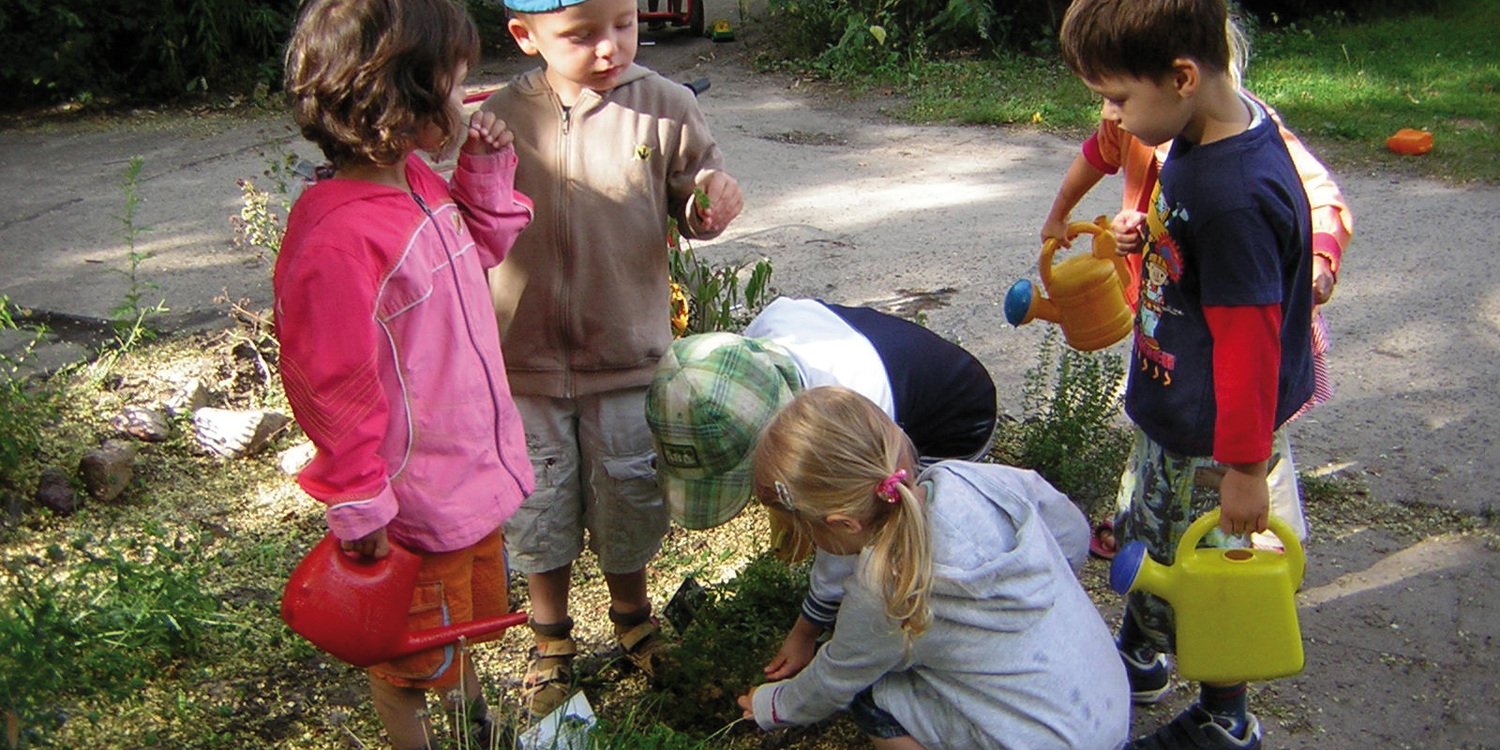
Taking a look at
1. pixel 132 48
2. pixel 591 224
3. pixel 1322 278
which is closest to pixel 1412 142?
pixel 1322 278

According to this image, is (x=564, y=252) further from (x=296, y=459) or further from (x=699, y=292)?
(x=296, y=459)

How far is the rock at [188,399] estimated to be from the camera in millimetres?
3473

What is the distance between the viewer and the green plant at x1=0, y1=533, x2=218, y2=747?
6.79ft

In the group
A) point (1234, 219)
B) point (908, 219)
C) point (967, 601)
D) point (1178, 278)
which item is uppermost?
point (1234, 219)

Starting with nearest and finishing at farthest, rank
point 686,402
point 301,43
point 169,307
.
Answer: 1. point 301,43
2. point 686,402
3. point 169,307

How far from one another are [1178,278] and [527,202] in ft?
3.68

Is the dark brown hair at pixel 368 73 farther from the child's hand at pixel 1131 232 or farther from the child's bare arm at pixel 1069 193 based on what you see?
the child's bare arm at pixel 1069 193

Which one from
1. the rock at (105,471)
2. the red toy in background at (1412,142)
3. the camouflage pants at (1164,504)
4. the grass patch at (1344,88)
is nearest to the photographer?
the camouflage pants at (1164,504)

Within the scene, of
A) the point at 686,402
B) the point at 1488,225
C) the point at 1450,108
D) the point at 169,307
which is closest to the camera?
the point at 686,402

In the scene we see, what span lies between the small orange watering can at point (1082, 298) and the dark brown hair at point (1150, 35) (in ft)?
2.11

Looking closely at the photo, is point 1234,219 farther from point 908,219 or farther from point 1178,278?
point 908,219

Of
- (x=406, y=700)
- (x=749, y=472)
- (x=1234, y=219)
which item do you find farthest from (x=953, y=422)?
(x=406, y=700)

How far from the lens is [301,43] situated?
1.91 metres

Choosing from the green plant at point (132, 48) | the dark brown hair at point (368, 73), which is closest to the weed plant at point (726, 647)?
the dark brown hair at point (368, 73)
